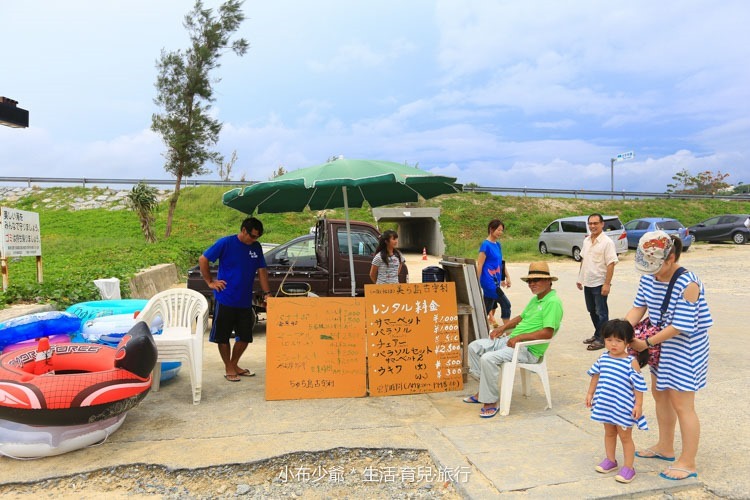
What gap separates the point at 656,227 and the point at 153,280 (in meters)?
17.1

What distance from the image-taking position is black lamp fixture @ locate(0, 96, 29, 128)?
21.1 feet

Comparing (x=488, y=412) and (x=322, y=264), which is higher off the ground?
(x=322, y=264)

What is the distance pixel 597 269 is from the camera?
6.67m

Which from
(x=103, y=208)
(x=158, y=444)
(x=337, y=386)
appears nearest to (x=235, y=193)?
(x=337, y=386)

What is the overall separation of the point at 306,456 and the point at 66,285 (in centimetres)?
608

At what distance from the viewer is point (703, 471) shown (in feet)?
11.0

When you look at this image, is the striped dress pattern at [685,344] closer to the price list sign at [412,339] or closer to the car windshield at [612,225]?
the price list sign at [412,339]

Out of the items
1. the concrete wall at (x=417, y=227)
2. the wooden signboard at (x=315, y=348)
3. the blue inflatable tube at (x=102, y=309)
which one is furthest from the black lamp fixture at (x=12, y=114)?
the concrete wall at (x=417, y=227)

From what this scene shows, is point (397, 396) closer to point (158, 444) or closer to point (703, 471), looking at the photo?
point (158, 444)

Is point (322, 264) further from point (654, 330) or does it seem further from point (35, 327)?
point (654, 330)

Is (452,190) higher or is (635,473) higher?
(452,190)

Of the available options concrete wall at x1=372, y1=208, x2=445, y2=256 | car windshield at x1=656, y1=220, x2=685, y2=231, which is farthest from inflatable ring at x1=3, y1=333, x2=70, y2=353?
concrete wall at x1=372, y1=208, x2=445, y2=256

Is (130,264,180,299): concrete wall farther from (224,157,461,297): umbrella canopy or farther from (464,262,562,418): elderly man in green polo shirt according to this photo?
(464,262,562,418): elderly man in green polo shirt

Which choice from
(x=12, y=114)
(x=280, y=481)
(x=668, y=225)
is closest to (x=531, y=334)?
(x=280, y=481)
